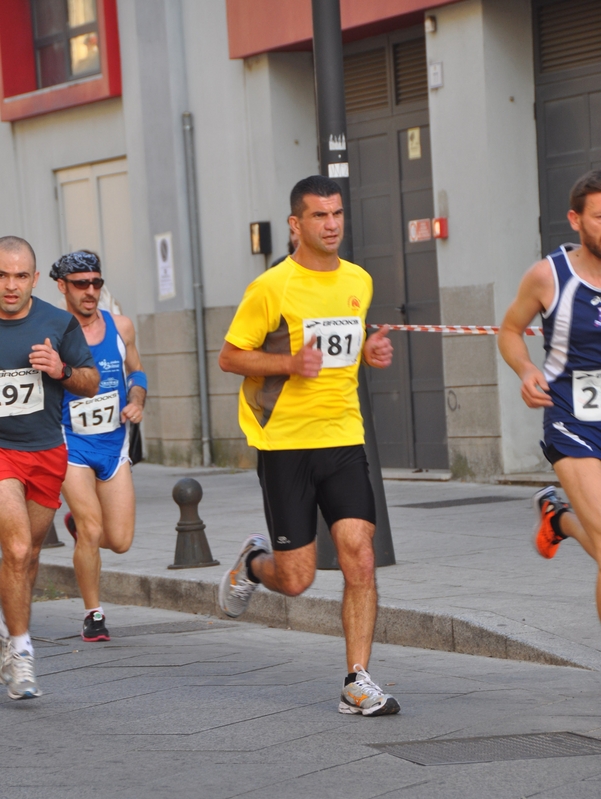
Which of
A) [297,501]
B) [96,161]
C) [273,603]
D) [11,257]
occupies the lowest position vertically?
[273,603]

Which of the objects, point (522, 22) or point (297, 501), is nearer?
point (297, 501)

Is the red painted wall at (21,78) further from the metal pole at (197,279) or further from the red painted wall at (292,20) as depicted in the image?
the red painted wall at (292,20)

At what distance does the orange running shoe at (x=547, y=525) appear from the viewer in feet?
19.7

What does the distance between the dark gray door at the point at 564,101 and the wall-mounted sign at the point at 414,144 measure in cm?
142

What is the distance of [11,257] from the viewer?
6.43m

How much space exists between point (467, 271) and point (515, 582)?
538 cm

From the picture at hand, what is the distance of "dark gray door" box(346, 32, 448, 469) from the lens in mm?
13852

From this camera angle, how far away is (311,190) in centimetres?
594

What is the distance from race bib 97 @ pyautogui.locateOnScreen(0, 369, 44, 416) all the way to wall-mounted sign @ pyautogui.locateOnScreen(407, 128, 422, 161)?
8.07m

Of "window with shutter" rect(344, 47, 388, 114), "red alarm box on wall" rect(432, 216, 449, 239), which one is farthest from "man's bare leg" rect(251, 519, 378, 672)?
"window with shutter" rect(344, 47, 388, 114)

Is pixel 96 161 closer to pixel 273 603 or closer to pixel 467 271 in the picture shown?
pixel 467 271

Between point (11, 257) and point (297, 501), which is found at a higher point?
point (11, 257)

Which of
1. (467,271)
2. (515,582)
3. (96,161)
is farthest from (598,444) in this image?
(96,161)

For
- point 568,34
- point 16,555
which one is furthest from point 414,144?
point 16,555
